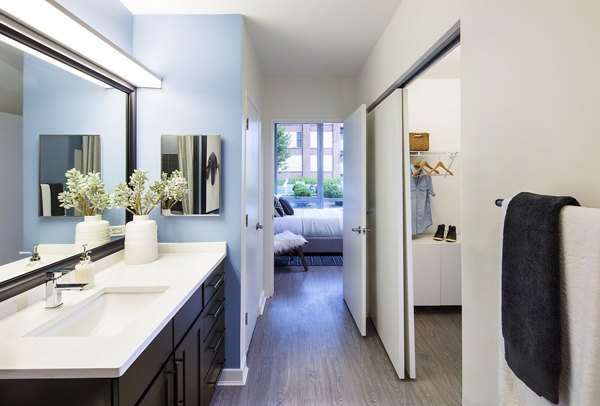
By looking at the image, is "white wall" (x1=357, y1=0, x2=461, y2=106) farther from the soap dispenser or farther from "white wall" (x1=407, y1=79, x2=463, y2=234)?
the soap dispenser

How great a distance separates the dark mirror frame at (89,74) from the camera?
3.90 feet

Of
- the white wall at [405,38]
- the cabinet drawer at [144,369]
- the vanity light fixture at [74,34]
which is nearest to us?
the cabinet drawer at [144,369]

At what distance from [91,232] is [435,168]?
3.14 meters

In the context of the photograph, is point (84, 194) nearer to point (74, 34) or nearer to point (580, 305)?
point (74, 34)

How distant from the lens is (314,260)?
209 inches

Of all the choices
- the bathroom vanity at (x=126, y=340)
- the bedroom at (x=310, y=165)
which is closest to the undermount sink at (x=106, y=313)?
the bathroom vanity at (x=126, y=340)

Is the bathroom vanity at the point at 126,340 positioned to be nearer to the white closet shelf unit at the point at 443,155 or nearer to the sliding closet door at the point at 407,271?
the sliding closet door at the point at 407,271

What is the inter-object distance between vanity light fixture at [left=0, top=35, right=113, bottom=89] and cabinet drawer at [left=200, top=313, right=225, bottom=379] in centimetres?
158

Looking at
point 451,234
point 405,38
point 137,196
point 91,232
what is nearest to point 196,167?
point 137,196

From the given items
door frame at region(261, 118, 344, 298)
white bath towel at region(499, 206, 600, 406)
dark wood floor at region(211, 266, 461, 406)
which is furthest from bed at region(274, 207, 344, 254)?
white bath towel at region(499, 206, 600, 406)

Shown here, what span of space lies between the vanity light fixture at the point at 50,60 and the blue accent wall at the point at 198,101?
1.10 feet

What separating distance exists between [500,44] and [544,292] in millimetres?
870

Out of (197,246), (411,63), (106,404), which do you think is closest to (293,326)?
(197,246)

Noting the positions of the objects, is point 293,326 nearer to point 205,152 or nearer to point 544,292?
point 205,152
